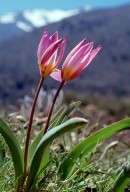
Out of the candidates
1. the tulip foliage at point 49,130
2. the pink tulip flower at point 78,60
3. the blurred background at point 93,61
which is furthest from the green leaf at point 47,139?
the blurred background at point 93,61

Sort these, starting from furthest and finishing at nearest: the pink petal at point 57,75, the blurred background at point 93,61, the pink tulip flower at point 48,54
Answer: the blurred background at point 93,61 < the pink petal at point 57,75 < the pink tulip flower at point 48,54

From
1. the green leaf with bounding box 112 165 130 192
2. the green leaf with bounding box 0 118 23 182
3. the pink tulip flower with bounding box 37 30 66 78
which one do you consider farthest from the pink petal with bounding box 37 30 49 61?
the green leaf with bounding box 112 165 130 192

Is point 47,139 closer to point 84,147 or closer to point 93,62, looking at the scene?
point 84,147

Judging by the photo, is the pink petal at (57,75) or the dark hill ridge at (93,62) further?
the dark hill ridge at (93,62)

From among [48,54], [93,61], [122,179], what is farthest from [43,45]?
[93,61]

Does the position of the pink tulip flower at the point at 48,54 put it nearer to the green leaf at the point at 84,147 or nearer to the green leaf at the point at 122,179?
the green leaf at the point at 84,147

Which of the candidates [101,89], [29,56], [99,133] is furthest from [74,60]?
[29,56]

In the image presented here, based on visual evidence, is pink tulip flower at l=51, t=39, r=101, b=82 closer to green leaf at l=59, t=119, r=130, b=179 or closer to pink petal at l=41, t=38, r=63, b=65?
pink petal at l=41, t=38, r=63, b=65

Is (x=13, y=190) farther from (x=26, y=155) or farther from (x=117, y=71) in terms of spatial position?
(x=117, y=71)
